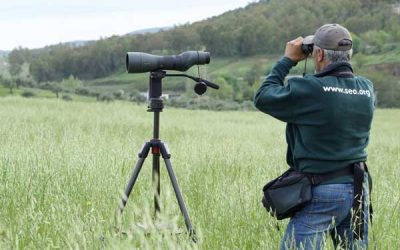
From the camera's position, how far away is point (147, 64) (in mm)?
3477

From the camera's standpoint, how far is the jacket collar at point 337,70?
3.32 m

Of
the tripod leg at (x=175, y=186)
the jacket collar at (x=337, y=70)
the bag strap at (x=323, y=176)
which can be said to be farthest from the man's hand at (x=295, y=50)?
the tripod leg at (x=175, y=186)

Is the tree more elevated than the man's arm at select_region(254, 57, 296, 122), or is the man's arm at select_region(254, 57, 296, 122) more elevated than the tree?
the man's arm at select_region(254, 57, 296, 122)

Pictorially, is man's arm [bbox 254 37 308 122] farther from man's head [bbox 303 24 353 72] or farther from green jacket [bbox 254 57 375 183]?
man's head [bbox 303 24 353 72]

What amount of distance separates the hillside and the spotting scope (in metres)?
103

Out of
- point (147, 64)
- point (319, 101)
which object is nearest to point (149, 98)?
point (147, 64)

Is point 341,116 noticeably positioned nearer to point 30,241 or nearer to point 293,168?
point 293,168

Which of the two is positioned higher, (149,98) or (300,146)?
(149,98)

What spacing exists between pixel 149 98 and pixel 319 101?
3.60 ft

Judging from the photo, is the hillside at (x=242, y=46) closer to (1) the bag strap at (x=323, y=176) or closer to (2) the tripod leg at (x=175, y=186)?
(2) the tripod leg at (x=175, y=186)

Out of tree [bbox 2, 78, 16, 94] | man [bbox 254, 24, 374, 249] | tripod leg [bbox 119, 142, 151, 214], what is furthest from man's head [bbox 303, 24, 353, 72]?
tree [bbox 2, 78, 16, 94]

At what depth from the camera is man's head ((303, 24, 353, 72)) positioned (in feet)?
10.8

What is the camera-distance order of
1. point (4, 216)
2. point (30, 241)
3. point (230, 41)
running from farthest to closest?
point (230, 41) < point (4, 216) < point (30, 241)

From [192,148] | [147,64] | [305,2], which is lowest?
[192,148]
